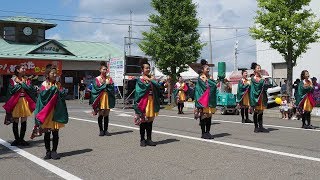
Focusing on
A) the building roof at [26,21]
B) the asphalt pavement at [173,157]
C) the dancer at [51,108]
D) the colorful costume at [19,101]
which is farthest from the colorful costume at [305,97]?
the building roof at [26,21]

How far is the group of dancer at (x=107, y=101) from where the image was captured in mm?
8195

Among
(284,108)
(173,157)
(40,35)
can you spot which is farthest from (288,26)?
(40,35)

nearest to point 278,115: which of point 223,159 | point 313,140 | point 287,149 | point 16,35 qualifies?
point 313,140

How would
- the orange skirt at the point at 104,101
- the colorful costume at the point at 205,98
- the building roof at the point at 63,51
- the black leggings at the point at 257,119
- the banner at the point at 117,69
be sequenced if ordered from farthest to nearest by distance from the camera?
the building roof at the point at 63,51, the banner at the point at 117,69, the black leggings at the point at 257,119, the orange skirt at the point at 104,101, the colorful costume at the point at 205,98

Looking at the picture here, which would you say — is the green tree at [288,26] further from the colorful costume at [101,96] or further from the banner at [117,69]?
the colorful costume at [101,96]

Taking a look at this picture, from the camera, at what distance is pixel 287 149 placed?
29.1 ft

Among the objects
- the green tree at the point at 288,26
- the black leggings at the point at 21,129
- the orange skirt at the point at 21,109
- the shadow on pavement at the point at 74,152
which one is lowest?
the shadow on pavement at the point at 74,152

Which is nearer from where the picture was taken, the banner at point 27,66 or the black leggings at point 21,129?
the black leggings at point 21,129

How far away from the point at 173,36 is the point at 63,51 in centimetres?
1548

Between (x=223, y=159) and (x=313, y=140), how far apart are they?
3.58m

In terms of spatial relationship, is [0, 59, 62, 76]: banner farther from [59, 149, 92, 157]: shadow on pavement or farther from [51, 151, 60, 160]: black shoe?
[51, 151, 60, 160]: black shoe

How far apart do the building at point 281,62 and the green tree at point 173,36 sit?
6427mm

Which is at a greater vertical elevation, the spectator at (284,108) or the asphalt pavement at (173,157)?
the spectator at (284,108)

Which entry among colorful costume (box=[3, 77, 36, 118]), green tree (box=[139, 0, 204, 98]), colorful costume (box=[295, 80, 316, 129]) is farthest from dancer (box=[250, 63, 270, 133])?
green tree (box=[139, 0, 204, 98])
